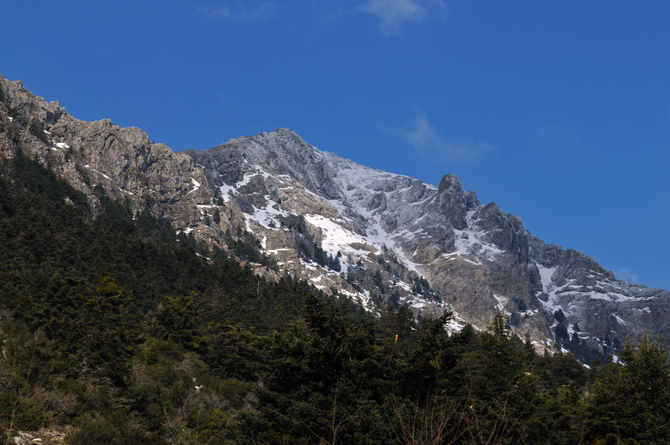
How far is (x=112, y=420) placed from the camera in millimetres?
25656

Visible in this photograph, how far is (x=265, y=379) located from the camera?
22828mm

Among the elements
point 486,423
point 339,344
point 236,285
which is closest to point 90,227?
point 236,285

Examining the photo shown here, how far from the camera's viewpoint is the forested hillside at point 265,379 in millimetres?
19312

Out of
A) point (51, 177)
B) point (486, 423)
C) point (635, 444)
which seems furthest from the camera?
point (51, 177)

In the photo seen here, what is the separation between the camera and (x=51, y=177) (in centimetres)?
11800

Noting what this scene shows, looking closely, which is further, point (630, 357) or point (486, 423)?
point (630, 357)

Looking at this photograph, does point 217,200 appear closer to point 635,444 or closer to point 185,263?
point 185,263

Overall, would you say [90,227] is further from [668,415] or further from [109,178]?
[668,415]

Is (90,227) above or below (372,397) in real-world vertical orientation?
above

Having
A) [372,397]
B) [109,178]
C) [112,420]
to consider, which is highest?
[109,178]

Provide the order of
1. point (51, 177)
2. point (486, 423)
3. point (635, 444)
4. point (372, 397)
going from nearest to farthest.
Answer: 1. point (486, 423)
2. point (372, 397)
3. point (635, 444)
4. point (51, 177)

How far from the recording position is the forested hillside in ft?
63.4

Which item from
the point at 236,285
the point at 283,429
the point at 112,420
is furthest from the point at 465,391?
the point at 236,285

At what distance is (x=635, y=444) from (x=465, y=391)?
10.3 m
